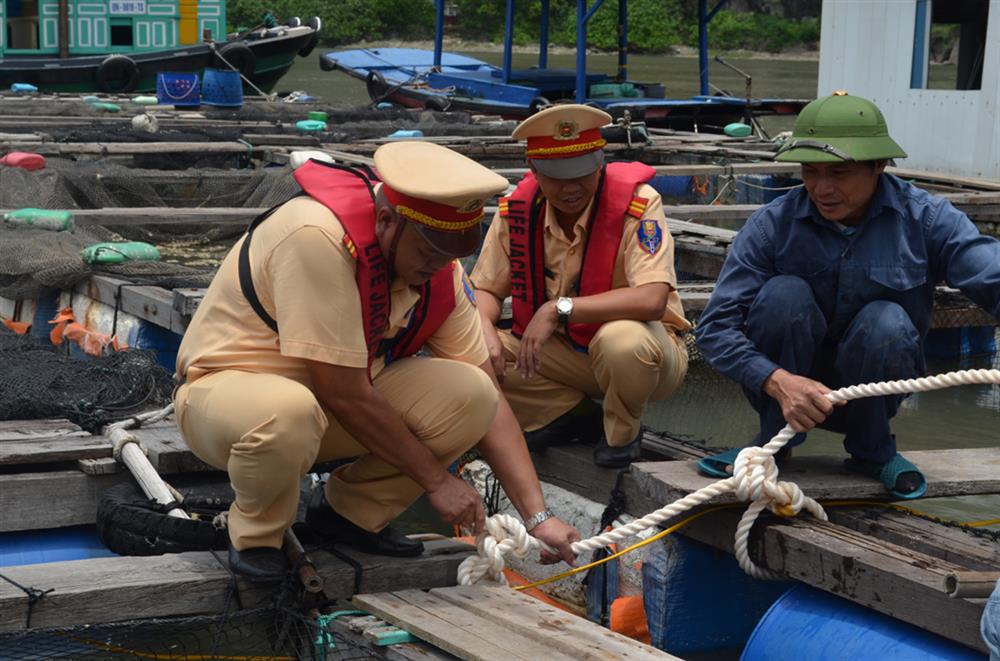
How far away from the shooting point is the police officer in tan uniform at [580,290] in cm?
399

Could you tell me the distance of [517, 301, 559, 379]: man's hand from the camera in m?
4.07

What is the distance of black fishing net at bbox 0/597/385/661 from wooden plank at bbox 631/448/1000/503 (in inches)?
36.0

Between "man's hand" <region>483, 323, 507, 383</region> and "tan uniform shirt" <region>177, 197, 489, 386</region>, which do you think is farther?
"man's hand" <region>483, 323, 507, 383</region>

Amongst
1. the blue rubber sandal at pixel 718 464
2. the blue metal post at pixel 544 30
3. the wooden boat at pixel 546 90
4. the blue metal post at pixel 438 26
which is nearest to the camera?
the blue rubber sandal at pixel 718 464

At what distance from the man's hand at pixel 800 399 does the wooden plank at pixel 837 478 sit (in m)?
0.28

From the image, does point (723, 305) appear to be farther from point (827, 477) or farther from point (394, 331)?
point (394, 331)

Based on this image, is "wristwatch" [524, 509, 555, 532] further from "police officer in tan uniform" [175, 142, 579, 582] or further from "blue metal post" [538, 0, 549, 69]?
"blue metal post" [538, 0, 549, 69]

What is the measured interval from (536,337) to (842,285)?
99 centimetres

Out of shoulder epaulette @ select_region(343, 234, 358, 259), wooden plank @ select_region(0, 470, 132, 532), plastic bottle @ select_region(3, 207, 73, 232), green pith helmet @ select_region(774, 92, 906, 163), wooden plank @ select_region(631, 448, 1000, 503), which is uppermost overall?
green pith helmet @ select_region(774, 92, 906, 163)

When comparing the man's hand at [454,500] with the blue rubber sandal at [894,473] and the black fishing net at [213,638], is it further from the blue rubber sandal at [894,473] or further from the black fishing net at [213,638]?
the blue rubber sandal at [894,473]

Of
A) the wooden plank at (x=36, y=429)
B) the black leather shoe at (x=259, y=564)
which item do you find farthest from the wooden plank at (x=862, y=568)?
the wooden plank at (x=36, y=429)

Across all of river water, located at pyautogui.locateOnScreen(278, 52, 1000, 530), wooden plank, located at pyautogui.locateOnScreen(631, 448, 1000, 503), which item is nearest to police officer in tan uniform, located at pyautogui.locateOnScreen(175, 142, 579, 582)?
wooden plank, located at pyautogui.locateOnScreen(631, 448, 1000, 503)

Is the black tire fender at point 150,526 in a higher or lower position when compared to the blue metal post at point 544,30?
lower

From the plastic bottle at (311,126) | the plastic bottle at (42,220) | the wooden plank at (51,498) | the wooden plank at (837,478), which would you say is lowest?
the wooden plank at (51,498)
